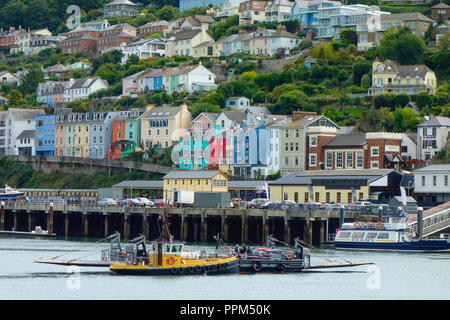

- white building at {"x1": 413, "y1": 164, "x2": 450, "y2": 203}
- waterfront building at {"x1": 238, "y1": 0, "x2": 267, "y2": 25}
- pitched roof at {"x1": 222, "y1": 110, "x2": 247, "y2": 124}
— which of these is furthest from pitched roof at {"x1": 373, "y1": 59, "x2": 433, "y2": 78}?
waterfront building at {"x1": 238, "y1": 0, "x2": 267, "y2": 25}

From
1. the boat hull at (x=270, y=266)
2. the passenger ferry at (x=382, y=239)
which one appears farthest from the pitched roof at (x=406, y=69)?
the boat hull at (x=270, y=266)

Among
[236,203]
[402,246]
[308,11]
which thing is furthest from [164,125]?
[402,246]

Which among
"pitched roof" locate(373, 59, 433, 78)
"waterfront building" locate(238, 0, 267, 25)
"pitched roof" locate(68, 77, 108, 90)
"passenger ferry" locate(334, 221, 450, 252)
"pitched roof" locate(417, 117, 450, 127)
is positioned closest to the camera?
"passenger ferry" locate(334, 221, 450, 252)

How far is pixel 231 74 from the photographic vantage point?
162625 millimetres

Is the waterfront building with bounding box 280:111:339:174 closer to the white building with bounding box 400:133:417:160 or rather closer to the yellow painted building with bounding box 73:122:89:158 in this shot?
the white building with bounding box 400:133:417:160

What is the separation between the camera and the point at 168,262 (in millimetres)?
63844

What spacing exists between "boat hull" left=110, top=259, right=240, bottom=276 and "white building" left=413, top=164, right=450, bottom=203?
112 feet

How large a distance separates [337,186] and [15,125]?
7022 cm

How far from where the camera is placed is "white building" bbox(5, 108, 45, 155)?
509 ft

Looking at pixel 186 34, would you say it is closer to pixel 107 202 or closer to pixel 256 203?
pixel 107 202

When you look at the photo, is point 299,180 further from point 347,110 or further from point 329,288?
point 329,288

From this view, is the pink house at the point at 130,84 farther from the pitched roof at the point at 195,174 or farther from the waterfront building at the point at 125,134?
the pitched roof at the point at 195,174

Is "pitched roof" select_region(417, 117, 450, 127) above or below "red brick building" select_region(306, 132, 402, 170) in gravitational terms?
above

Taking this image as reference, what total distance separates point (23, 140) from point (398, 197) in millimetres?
77469
